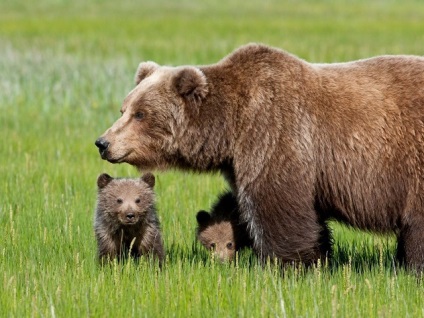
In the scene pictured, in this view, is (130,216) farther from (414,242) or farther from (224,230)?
(414,242)

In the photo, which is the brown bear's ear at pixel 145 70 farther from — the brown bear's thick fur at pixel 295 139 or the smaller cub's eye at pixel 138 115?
the smaller cub's eye at pixel 138 115

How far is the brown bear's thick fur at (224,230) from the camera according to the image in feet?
23.7

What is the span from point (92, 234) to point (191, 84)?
1.74m

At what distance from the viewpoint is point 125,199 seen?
6688 millimetres

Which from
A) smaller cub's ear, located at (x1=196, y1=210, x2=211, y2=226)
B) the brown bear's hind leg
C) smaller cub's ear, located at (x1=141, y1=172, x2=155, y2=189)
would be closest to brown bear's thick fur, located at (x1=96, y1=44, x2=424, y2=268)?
the brown bear's hind leg

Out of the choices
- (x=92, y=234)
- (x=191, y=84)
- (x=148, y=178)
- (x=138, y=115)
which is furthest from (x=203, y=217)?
(x=191, y=84)

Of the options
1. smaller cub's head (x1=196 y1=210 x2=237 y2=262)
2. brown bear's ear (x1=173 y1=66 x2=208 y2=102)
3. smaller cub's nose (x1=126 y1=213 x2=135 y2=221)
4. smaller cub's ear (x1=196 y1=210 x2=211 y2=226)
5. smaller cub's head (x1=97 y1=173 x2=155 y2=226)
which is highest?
brown bear's ear (x1=173 y1=66 x2=208 y2=102)

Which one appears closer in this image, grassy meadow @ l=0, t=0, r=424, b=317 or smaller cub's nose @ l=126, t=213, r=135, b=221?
grassy meadow @ l=0, t=0, r=424, b=317

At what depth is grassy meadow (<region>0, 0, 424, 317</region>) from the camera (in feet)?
17.9

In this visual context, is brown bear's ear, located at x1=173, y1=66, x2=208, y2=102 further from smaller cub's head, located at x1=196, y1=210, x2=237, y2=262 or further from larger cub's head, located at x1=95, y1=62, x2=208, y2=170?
smaller cub's head, located at x1=196, y1=210, x2=237, y2=262

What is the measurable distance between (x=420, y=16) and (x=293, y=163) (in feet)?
121

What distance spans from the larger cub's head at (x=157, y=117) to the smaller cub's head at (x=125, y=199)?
0.20 m

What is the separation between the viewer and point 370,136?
21.0 ft

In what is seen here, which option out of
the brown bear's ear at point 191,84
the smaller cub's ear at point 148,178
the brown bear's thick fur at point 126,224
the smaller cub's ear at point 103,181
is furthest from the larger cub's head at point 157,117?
the smaller cub's ear at point 103,181
